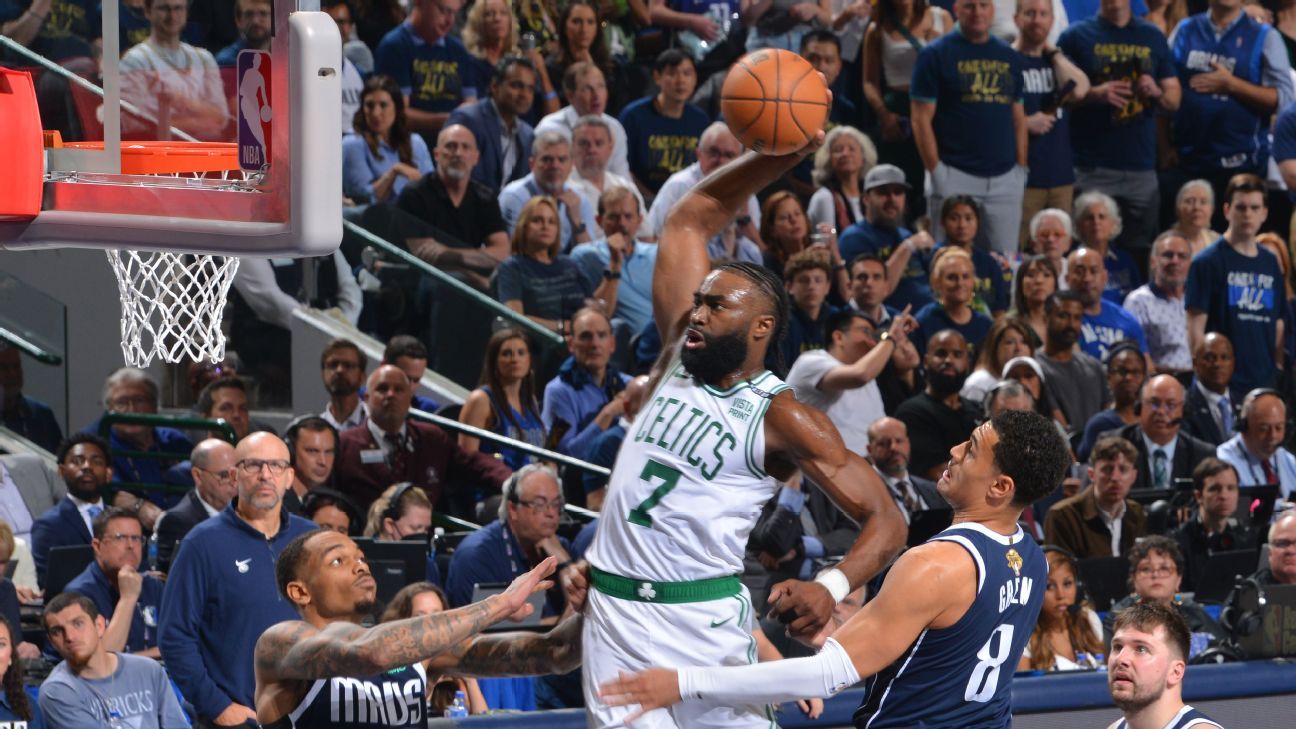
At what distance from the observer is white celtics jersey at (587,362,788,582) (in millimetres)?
5324

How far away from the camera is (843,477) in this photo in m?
5.38

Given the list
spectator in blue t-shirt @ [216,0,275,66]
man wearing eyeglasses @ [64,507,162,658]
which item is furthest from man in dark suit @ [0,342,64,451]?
spectator in blue t-shirt @ [216,0,275,66]

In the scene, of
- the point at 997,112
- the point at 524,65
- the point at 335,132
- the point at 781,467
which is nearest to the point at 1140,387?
the point at 997,112

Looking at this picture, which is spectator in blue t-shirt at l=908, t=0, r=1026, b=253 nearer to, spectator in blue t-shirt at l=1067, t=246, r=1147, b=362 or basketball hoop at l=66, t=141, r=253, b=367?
spectator in blue t-shirt at l=1067, t=246, r=1147, b=362

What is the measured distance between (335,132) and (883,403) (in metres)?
6.47

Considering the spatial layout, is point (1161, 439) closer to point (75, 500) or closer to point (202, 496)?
point (202, 496)

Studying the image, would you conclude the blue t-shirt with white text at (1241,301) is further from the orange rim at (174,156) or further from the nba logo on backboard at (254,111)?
the nba logo on backboard at (254,111)

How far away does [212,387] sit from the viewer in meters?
10.3

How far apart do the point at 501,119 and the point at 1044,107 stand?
4.25 metres

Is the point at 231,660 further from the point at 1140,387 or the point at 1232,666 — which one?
the point at 1140,387

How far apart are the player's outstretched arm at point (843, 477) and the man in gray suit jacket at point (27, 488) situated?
5.56 m

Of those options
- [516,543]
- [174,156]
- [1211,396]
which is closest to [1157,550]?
[516,543]

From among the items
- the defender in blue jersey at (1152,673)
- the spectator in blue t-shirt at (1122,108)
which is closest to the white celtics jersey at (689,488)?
the defender in blue jersey at (1152,673)

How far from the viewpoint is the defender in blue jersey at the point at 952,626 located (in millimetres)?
4910
